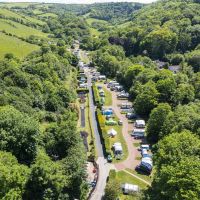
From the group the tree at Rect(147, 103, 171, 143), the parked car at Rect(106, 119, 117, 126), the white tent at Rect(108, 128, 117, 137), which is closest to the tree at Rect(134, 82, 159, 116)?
the parked car at Rect(106, 119, 117, 126)

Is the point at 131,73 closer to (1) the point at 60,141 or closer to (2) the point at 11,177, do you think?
(1) the point at 60,141

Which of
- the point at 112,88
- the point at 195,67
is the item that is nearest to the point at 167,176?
the point at 112,88

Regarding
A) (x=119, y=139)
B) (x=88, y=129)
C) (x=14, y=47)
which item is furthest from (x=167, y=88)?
(x=14, y=47)

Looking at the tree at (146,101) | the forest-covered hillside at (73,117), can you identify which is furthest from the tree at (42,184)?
the tree at (146,101)

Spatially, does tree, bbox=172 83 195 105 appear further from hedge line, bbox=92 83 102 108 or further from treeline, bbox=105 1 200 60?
treeline, bbox=105 1 200 60

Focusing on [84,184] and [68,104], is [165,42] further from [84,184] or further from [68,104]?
[84,184]
